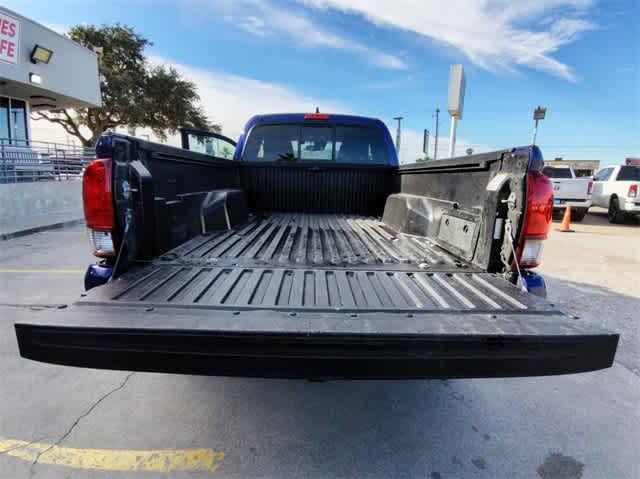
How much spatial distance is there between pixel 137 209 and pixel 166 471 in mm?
1443

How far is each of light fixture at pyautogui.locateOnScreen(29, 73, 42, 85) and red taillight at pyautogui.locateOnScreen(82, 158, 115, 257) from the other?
19064mm

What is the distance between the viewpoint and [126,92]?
88.5 feet

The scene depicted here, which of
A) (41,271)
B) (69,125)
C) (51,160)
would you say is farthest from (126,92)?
(41,271)

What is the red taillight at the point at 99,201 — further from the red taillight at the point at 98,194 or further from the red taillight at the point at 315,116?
the red taillight at the point at 315,116

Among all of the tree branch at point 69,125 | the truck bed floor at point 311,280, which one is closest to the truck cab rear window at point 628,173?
the truck bed floor at point 311,280

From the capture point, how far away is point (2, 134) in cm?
1561

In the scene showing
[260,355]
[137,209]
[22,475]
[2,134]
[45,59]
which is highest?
[45,59]

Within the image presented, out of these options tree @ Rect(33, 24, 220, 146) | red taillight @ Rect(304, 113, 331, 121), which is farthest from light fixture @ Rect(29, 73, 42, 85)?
red taillight @ Rect(304, 113, 331, 121)

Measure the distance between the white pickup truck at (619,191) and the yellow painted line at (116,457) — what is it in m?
15.5

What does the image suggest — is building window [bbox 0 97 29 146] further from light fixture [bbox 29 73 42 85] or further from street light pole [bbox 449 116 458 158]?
street light pole [bbox 449 116 458 158]

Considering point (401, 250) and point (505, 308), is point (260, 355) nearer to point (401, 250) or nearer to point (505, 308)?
point (505, 308)

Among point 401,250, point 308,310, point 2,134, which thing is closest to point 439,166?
point 401,250

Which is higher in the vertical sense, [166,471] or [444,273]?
[444,273]

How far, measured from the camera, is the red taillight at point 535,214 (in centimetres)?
188
